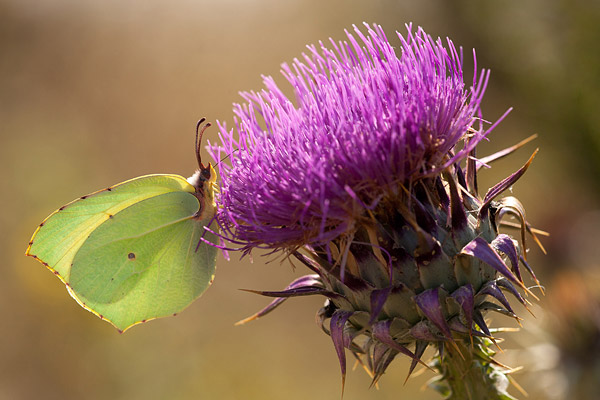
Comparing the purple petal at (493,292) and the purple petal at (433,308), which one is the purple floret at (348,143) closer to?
the purple petal at (433,308)

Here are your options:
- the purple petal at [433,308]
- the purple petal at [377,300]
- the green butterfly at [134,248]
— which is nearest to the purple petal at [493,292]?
the purple petal at [433,308]

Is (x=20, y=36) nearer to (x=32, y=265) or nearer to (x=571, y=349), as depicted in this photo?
(x=32, y=265)

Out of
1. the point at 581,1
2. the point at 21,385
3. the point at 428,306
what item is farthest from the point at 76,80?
the point at 428,306

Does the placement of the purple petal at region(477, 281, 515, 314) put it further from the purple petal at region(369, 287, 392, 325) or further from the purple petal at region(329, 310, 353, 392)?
the purple petal at region(329, 310, 353, 392)

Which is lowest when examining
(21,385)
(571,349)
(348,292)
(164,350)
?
(21,385)

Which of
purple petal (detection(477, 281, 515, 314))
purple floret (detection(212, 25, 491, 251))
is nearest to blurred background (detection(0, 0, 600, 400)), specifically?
purple floret (detection(212, 25, 491, 251))
